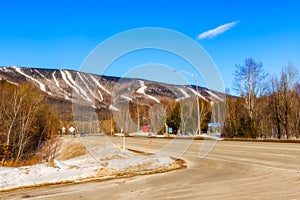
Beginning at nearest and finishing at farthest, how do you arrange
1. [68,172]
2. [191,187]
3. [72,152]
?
[191,187] → [68,172] → [72,152]

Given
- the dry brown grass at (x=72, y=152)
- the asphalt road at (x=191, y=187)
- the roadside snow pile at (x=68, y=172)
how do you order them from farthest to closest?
the dry brown grass at (x=72, y=152) → the roadside snow pile at (x=68, y=172) → the asphalt road at (x=191, y=187)

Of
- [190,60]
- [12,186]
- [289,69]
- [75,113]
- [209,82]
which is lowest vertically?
[12,186]

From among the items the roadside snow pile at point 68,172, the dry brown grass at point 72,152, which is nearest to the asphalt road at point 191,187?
the roadside snow pile at point 68,172

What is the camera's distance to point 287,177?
7.93 metres

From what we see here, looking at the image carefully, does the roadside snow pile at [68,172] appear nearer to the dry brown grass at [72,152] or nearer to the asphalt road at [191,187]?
the asphalt road at [191,187]

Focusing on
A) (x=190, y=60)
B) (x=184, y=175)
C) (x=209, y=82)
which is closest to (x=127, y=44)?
(x=190, y=60)

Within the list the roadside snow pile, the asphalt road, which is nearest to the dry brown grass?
the roadside snow pile

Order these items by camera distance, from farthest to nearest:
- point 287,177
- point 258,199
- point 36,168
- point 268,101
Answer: point 268,101 < point 36,168 < point 287,177 < point 258,199

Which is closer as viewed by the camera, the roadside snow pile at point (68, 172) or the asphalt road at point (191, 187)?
the asphalt road at point (191, 187)

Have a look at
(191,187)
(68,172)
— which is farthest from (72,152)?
(191,187)

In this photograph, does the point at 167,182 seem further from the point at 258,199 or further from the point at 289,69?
the point at 289,69

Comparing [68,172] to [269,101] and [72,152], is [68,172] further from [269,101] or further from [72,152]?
[269,101]

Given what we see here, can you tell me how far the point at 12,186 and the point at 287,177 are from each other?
25.0ft

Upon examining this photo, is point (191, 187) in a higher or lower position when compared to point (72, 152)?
higher
